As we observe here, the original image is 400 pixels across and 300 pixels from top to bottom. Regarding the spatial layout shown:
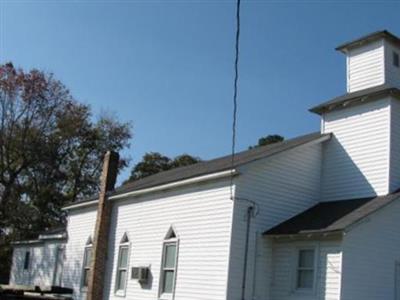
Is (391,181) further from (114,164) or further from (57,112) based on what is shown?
(57,112)

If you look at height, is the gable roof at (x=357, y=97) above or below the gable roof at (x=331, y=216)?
above

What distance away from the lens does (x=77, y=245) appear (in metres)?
29.8

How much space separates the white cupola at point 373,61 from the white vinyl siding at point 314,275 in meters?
7.25

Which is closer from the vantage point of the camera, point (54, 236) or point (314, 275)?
point (314, 275)

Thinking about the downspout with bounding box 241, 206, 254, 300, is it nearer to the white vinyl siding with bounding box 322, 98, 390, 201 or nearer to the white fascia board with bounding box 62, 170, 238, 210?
the white fascia board with bounding box 62, 170, 238, 210

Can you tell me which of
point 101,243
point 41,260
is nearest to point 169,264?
point 101,243

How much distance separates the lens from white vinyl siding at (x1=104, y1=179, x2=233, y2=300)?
19.2 m

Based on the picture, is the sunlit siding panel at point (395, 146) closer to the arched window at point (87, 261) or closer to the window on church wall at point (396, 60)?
the window on church wall at point (396, 60)

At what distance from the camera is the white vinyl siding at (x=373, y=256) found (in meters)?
17.6

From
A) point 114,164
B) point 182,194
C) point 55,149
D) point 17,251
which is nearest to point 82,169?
point 55,149

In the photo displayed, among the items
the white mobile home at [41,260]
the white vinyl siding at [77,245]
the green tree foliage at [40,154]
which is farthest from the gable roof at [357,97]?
the green tree foliage at [40,154]

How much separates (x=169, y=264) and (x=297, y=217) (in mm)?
4885

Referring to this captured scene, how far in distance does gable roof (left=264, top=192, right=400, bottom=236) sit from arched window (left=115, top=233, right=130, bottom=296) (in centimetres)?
758

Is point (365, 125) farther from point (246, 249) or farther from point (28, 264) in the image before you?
point (28, 264)
